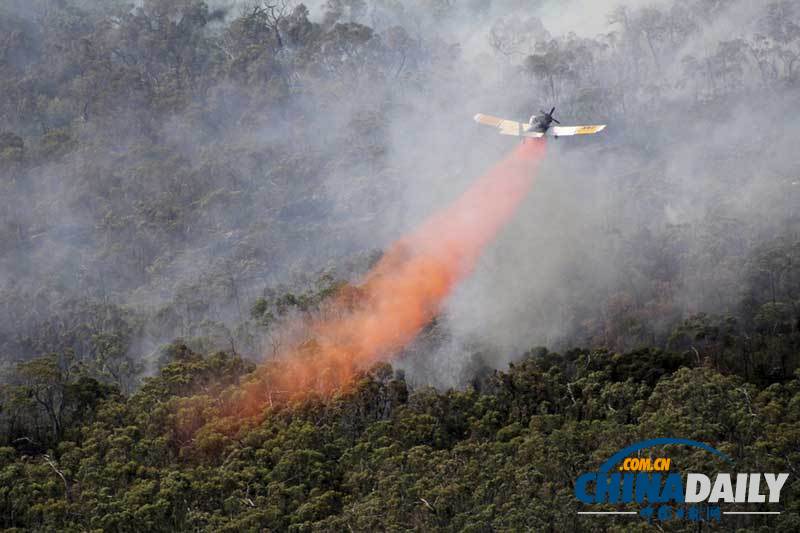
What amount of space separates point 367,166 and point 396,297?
34252 millimetres

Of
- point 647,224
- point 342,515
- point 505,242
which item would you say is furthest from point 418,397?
point 647,224

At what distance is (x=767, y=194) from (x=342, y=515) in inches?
2145

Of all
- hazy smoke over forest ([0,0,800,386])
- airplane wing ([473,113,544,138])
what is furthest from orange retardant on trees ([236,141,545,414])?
airplane wing ([473,113,544,138])

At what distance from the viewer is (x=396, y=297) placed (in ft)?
337

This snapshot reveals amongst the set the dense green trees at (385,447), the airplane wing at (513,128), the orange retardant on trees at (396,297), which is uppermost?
the airplane wing at (513,128)

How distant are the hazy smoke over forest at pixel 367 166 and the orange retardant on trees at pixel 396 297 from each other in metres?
2.00

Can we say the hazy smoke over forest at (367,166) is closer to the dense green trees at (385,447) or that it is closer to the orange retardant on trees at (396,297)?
the orange retardant on trees at (396,297)

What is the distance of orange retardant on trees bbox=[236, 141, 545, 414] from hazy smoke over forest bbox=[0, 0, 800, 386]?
2.00m

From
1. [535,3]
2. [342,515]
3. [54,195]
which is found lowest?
[342,515]

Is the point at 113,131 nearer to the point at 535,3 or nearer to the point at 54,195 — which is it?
the point at 54,195

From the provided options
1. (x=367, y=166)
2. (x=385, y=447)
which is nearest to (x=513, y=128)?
(x=385, y=447)

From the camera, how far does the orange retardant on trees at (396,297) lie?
3465 inches

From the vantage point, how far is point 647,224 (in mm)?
114688

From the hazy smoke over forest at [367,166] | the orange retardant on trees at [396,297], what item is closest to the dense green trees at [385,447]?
the orange retardant on trees at [396,297]
